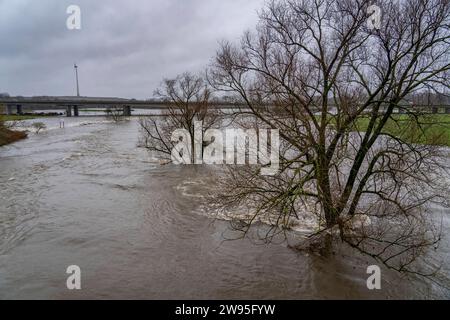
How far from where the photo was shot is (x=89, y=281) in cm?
1054

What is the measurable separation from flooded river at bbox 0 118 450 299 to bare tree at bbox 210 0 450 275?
1240mm

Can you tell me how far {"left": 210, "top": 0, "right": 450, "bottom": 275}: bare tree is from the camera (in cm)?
1088

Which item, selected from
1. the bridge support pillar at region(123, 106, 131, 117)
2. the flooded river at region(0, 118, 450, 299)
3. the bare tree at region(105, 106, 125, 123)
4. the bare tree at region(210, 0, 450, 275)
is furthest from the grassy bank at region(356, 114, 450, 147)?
the bridge support pillar at region(123, 106, 131, 117)

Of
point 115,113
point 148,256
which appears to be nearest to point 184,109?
point 148,256

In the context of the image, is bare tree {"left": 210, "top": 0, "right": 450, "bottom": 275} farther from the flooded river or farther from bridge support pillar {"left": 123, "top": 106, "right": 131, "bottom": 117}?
bridge support pillar {"left": 123, "top": 106, "right": 131, "bottom": 117}

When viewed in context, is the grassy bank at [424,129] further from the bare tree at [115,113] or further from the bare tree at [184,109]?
the bare tree at [115,113]

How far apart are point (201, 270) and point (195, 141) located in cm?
2180

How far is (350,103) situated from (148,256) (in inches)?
371

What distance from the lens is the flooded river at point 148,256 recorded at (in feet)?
33.2

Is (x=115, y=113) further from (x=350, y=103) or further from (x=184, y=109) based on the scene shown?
(x=350, y=103)

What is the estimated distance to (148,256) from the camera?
1227 cm

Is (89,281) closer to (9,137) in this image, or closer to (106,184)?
(106,184)

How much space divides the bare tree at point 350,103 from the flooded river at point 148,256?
4.07 feet

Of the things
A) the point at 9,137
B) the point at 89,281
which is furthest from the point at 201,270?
the point at 9,137
